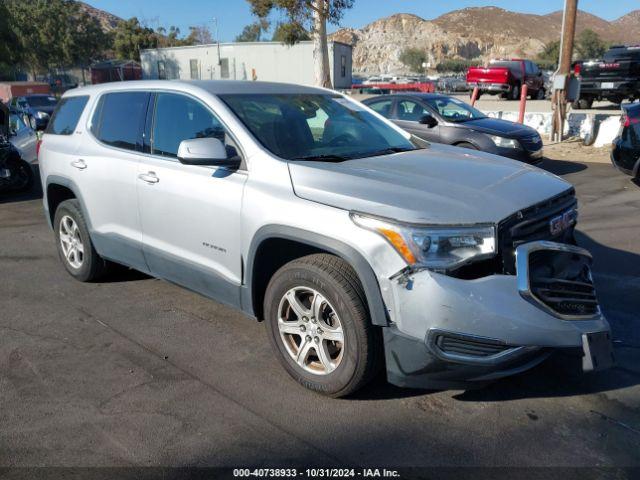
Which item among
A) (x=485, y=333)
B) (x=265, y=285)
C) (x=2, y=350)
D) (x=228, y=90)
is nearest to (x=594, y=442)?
(x=485, y=333)

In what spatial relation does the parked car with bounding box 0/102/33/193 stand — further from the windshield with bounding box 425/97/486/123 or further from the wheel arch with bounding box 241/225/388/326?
the wheel arch with bounding box 241/225/388/326

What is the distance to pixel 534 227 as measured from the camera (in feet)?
10.2

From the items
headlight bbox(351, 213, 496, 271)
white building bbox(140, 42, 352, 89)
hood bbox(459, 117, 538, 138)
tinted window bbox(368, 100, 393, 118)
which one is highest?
white building bbox(140, 42, 352, 89)

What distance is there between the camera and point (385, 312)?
289 centimetres

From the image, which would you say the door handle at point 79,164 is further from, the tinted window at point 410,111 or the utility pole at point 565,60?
the utility pole at point 565,60

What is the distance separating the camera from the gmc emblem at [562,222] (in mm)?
3246

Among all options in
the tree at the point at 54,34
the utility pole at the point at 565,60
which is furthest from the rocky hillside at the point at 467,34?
the utility pole at the point at 565,60

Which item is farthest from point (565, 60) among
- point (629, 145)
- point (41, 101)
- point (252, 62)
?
point (252, 62)

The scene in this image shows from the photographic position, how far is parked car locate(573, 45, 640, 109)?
703 inches

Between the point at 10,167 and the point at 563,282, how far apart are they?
10.2m

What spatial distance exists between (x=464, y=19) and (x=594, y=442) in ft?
550

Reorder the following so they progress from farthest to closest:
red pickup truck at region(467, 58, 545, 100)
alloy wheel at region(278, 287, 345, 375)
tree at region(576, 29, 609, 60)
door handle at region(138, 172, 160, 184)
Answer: tree at region(576, 29, 609, 60), red pickup truck at region(467, 58, 545, 100), door handle at region(138, 172, 160, 184), alloy wheel at region(278, 287, 345, 375)

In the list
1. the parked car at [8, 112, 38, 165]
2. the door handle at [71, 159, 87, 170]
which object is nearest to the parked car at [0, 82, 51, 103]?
the parked car at [8, 112, 38, 165]

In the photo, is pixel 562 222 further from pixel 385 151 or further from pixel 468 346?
pixel 385 151
